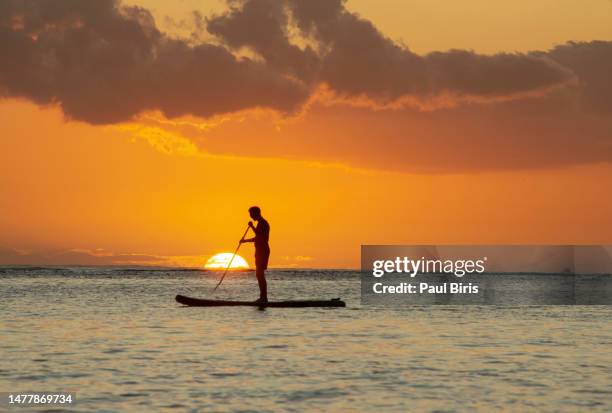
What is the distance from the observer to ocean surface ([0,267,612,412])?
15430mm

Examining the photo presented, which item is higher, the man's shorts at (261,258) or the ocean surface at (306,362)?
the man's shorts at (261,258)

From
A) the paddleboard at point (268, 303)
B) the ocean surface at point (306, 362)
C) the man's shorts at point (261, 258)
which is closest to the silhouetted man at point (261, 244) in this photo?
the man's shorts at point (261, 258)

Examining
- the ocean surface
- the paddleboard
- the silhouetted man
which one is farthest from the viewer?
the paddleboard

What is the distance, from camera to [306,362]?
20.0m

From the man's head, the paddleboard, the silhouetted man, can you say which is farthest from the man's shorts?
the paddleboard

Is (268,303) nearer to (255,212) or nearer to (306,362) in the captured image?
(255,212)

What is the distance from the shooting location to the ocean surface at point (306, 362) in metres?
15.4

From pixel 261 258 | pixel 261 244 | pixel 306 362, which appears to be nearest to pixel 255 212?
pixel 261 244

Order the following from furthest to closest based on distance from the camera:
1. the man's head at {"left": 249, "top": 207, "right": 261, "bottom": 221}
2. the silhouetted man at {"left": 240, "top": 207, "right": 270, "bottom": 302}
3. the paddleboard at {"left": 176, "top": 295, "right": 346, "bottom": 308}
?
the paddleboard at {"left": 176, "top": 295, "right": 346, "bottom": 308} < the silhouetted man at {"left": 240, "top": 207, "right": 270, "bottom": 302} < the man's head at {"left": 249, "top": 207, "right": 261, "bottom": 221}

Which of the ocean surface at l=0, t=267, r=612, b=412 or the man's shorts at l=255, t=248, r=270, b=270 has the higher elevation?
the man's shorts at l=255, t=248, r=270, b=270

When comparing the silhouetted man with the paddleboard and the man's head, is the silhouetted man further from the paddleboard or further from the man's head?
the paddleboard

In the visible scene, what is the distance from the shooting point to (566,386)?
677 inches

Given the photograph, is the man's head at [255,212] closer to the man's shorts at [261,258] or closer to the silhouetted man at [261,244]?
the silhouetted man at [261,244]

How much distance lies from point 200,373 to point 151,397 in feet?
8.97
